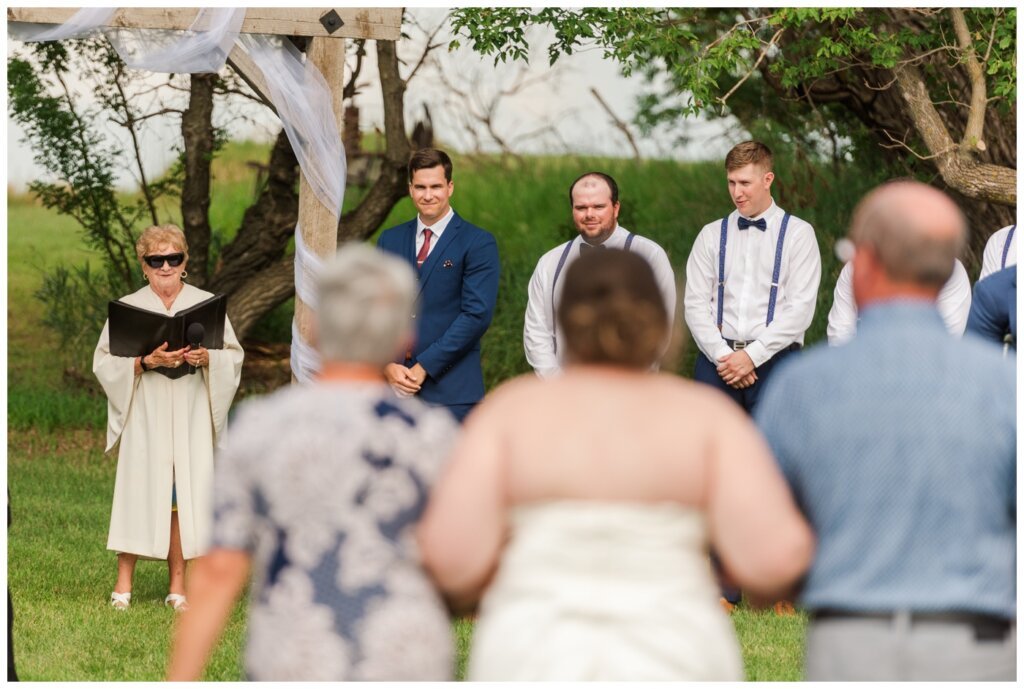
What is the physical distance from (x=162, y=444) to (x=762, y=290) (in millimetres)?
2859

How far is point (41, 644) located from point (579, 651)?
3.98m

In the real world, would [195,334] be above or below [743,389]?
above

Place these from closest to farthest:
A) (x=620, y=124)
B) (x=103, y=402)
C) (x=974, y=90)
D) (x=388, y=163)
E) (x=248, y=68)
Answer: (x=248, y=68) < (x=974, y=90) < (x=388, y=163) < (x=103, y=402) < (x=620, y=124)

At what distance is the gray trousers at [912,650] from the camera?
2875mm

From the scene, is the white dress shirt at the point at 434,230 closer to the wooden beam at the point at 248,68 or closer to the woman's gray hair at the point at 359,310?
the wooden beam at the point at 248,68

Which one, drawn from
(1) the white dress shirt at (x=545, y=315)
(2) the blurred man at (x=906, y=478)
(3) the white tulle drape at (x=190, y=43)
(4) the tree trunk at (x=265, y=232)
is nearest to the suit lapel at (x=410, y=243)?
(1) the white dress shirt at (x=545, y=315)

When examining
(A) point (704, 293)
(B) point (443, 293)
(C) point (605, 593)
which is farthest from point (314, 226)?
(C) point (605, 593)

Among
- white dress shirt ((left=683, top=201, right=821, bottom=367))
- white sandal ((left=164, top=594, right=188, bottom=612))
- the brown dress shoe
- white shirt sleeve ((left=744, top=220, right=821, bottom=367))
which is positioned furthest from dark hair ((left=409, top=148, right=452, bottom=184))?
the brown dress shoe

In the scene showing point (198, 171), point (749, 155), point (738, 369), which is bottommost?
point (738, 369)

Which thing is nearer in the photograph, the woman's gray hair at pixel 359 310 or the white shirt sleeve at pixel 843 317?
the woman's gray hair at pixel 359 310

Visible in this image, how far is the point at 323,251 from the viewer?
6.79 meters

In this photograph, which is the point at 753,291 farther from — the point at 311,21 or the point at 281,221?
the point at 281,221

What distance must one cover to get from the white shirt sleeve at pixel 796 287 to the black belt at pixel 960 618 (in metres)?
3.77

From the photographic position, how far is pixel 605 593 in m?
2.71
